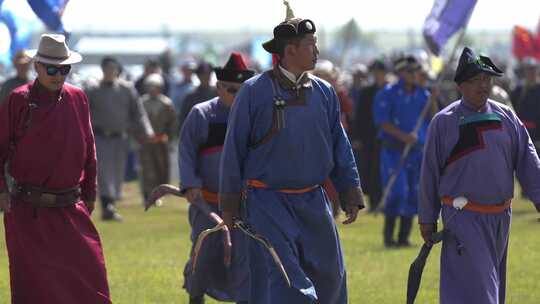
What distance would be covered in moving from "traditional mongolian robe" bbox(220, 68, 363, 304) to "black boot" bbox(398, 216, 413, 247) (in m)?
7.64

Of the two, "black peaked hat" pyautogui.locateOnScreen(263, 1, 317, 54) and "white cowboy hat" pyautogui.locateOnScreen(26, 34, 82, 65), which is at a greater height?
"black peaked hat" pyautogui.locateOnScreen(263, 1, 317, 54)

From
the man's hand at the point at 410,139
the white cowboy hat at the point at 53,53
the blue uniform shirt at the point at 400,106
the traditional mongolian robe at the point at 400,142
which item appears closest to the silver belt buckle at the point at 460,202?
the white cowboy hat at the point at 53,53

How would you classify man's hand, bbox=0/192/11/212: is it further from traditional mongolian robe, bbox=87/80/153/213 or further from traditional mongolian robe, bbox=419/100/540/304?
traditional mongolian robe, bbox=87/80/153/213

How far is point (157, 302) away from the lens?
13633mm

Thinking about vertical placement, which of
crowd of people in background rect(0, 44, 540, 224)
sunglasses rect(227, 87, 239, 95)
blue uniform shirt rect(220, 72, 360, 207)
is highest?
blue uniform shirt rect(220, 72, 360, 207)

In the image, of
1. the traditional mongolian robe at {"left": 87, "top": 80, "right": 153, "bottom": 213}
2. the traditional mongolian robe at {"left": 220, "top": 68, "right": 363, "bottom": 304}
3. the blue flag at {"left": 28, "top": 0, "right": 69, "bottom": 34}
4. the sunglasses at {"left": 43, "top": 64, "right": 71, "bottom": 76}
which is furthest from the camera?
the traditional mongolian robe at {"left": 87, "top": 80, "right": 153, "bottom": 213}

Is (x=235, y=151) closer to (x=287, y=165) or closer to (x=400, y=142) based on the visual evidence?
(x=287, y=165)

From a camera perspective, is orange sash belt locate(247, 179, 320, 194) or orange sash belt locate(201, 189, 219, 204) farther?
orange sash belt locate(201, 189, 219, 204)

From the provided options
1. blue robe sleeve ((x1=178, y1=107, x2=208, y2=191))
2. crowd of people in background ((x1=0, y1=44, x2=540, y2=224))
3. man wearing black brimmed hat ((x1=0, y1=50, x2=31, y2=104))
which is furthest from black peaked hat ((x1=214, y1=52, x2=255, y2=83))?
man wearing black brimmed hat ((x1=0, y1=50, x2=31, y2=104))

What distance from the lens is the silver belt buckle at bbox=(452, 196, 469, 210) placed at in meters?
10.7

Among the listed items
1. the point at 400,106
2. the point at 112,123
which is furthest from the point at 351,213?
the point at 112,123

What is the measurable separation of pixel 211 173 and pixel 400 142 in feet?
19.7

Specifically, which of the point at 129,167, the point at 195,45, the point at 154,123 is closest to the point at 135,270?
the point at 154,123

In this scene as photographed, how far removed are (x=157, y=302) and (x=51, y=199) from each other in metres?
2.65
